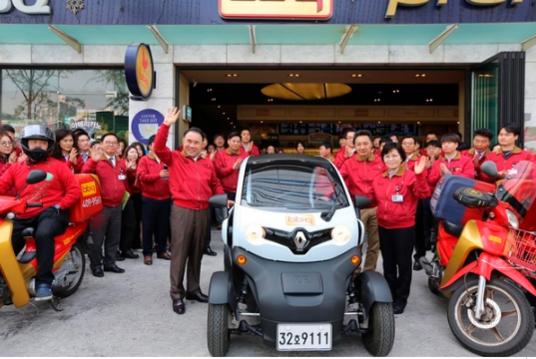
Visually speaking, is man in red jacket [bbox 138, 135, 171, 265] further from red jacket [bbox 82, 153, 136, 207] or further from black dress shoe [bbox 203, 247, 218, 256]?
black dress shoe [bbox 203, 247, 218, 256]

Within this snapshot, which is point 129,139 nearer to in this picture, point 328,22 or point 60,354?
point 328,22

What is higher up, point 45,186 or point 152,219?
point 45,186

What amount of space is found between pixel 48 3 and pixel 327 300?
747cm

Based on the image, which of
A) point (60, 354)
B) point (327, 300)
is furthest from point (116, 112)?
point (327, 300)

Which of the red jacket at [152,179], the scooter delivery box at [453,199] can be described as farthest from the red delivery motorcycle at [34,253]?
the scooter delivery box at [453,199]

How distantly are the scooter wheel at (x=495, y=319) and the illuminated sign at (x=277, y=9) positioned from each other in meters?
5.53

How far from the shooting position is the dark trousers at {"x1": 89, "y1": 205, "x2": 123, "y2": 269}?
565 centimetres

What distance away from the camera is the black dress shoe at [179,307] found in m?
4.37

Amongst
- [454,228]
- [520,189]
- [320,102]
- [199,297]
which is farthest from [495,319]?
[320,102]

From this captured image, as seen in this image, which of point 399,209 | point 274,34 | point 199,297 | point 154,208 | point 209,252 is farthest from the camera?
point 274,34

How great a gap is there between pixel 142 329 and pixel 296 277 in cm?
170

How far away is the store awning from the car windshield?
14.8ft

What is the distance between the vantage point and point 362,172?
16.9 ft

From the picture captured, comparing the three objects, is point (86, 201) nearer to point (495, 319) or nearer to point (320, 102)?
point (495, 319)
